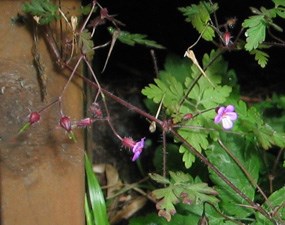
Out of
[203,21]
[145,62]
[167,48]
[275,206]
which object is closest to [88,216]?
[275,206]

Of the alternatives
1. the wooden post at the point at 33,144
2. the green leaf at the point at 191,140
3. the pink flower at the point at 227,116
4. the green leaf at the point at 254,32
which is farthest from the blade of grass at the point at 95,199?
the green leaf at the point at 254,32

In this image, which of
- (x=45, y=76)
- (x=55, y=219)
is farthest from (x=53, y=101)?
(x=55, y=219)

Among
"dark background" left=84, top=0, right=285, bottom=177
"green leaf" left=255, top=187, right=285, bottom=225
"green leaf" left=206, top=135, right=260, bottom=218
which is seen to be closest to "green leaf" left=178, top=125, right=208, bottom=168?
"green leaf" left=206, top=135, right=260, bottom=218

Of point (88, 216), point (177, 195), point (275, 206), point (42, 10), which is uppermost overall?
point (42, 10)

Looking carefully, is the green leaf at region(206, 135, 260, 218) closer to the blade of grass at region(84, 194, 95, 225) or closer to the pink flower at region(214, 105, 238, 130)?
the pink flower at region(214, 105, 238, 130)

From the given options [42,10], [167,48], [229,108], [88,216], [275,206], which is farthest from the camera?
[167,48]

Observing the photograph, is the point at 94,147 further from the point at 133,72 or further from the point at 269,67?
the point at 269,67

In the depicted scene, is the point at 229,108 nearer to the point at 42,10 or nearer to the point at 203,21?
the point at 203,21

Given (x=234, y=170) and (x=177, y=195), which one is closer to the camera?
(x=177, y=195)
